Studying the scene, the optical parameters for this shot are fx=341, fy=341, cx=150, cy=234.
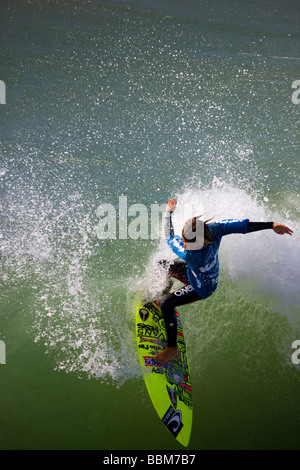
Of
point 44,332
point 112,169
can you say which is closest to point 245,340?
point 44,332

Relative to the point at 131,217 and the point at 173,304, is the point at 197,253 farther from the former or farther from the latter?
the point at 131,217

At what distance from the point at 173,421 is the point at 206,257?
1738 millimetres

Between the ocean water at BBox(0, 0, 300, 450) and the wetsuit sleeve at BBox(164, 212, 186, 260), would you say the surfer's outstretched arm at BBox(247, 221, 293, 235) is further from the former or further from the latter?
the ocean water at BBox(0, 0, 300, 450)

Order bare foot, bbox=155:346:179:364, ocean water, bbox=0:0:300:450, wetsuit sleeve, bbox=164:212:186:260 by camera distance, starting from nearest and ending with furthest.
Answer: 1. wetsuit sleeve, bbox=164:212:186:260
2. bare foot, bbox=155:346:179:364
3. ocean water, bbox=0:0:300:450

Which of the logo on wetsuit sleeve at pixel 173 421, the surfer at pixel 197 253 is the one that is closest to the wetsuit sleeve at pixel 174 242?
the surfer at pixel 197 253

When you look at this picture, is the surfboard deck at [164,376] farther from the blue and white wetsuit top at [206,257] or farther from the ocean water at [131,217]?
the blue and white wetsuit top at [206,257]

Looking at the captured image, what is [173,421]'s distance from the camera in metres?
3.51

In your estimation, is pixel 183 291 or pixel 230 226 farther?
pixel 183 291

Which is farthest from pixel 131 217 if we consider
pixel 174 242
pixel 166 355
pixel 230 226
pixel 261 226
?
pixel 261 226

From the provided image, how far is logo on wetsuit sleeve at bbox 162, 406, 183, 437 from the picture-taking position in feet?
11.4

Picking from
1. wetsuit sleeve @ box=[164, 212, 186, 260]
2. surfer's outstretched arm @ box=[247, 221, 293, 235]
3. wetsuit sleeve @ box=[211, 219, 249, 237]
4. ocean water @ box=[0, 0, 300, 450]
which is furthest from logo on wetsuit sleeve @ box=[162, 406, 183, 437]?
surfer's outstretched arm @ box=[247, 221, 293, 235]

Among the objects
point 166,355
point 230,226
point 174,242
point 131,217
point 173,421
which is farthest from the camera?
point 131,217

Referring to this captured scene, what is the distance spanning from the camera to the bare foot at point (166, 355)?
3.77 meters
